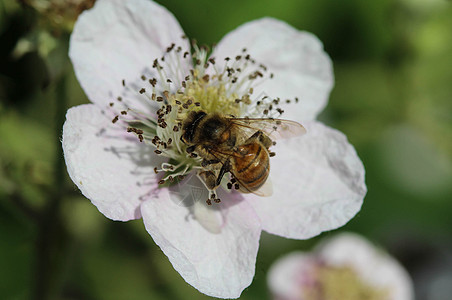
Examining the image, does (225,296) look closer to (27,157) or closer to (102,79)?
(102,79)

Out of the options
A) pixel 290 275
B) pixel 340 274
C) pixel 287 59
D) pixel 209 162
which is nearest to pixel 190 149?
pixel 209 162

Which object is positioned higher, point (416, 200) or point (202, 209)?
point (202, 209)

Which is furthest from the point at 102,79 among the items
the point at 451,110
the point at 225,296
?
the point at 451,110

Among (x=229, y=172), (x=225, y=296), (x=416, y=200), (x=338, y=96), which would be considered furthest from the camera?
(x=416, y=200)

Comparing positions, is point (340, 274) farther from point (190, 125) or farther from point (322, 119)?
point (190, 125)

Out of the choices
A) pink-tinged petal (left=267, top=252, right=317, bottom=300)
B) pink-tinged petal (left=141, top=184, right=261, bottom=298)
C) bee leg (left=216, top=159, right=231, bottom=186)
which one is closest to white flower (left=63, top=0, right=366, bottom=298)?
pink-tinged petal (left=141, top=184, right=261, bottom=298)

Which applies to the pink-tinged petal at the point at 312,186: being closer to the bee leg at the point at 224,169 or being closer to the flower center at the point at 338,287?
the bee leg at the point at 224,169
